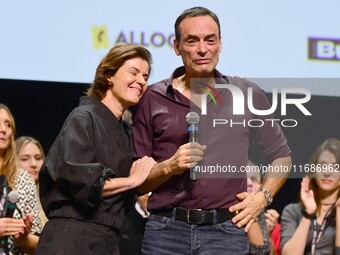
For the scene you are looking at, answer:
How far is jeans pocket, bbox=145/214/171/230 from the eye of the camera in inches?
105

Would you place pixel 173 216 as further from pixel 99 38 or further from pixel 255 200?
pixel 99 38

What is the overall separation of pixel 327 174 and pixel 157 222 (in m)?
1.59

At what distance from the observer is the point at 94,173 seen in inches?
102

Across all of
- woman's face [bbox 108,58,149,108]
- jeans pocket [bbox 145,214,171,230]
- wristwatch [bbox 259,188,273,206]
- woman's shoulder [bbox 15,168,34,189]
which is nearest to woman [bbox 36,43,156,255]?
woman's face [bbox 108,58,149,108]

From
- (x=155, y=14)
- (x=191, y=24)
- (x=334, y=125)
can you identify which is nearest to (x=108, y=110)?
(x=191, y=24)

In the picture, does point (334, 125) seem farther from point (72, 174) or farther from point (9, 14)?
point (72, 174)

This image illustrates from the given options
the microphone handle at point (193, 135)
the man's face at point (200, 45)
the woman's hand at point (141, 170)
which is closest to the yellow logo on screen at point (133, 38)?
the man's face at point (200, 45)

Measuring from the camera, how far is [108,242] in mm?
2693

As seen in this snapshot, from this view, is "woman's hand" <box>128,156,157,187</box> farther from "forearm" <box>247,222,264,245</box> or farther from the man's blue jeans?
"forearm" <box>247,222,264,245</box>

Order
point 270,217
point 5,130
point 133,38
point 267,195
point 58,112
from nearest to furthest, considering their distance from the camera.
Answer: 1. point 267,195
2. point 5,130
3. point 270,217
4. point 133,38
5. point 58,112

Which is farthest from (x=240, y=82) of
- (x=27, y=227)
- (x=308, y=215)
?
(x=308, y=215)

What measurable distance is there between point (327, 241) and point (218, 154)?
1373 millimetres

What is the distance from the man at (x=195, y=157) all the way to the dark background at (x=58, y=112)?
174cm

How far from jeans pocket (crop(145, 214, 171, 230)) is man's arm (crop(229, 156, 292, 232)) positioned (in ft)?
0.78
